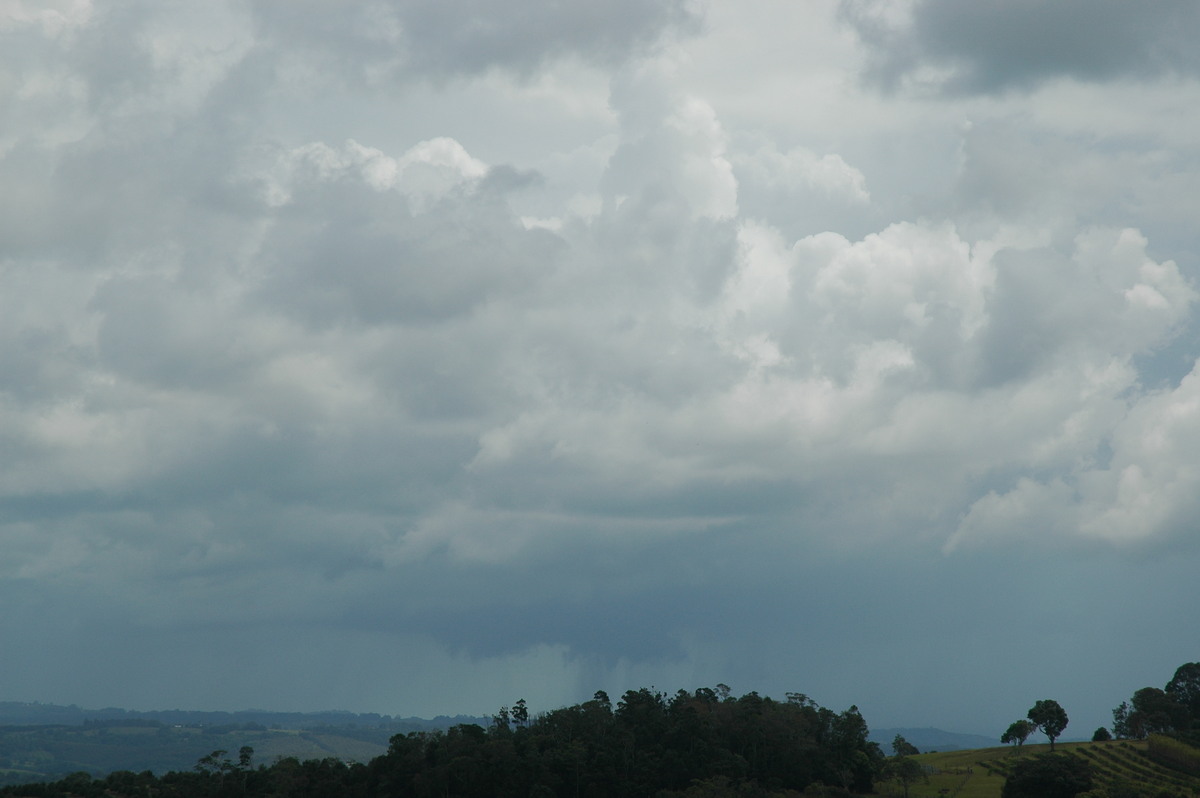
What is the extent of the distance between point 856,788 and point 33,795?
458 feet

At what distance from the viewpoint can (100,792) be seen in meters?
184

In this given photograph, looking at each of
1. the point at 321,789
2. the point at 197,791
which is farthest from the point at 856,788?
the point at 197,791

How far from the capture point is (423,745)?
197375 millimetres

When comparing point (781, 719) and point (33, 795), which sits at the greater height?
point (781, 719)

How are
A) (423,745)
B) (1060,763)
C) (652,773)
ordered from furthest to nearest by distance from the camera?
1. (423,745)
2. (652,773)
3. (1060,763)

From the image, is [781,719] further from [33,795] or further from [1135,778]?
[33,795]

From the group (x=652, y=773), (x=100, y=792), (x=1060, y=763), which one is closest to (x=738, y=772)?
(x=652, y=773)

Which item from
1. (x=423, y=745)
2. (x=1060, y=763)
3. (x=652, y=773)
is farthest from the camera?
(x=423, y=745)

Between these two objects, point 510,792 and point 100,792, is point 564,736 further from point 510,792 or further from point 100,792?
point 100,792

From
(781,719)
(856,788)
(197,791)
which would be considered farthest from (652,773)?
(197,791)

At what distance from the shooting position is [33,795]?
183375 millimetres

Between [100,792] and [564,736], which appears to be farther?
[564,736]

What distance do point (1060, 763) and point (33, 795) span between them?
164 metres

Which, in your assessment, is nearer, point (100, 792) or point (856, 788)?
point (100, 792)
